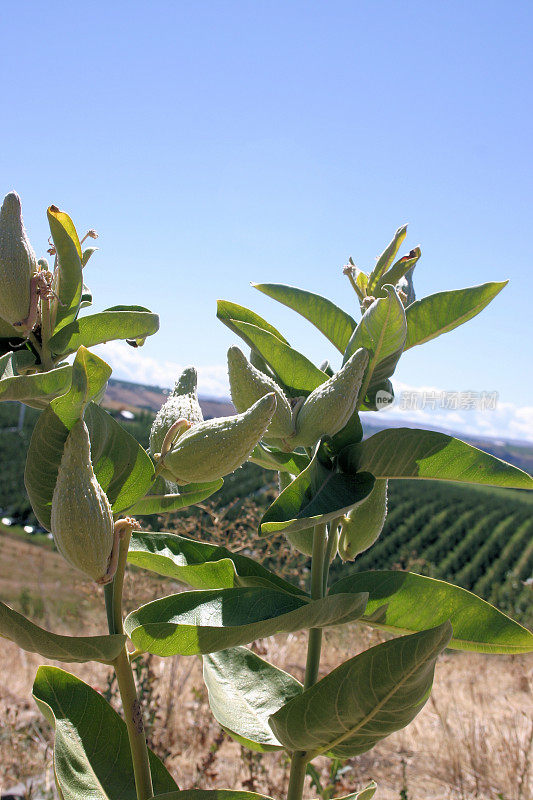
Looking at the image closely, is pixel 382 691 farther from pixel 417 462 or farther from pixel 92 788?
pixel 92 788

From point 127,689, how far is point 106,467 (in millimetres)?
297

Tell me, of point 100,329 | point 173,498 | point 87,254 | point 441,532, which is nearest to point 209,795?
point 173,498

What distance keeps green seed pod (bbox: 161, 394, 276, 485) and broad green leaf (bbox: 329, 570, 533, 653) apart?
1.11 feet

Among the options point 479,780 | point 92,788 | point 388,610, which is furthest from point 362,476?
point 479,780

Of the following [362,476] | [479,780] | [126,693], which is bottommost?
[479,780]

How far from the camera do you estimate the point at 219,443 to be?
2.42 ft

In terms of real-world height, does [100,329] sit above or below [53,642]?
above

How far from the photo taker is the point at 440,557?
13812mm

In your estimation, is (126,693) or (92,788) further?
(92,788)

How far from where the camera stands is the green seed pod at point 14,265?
76 centimetres

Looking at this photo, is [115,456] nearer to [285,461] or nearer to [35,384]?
[35,384]

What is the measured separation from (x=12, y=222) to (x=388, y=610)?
0.77 meters

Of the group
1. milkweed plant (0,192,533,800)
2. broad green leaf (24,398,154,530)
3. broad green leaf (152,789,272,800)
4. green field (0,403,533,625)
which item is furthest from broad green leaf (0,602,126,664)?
green field (0,403,533,625)

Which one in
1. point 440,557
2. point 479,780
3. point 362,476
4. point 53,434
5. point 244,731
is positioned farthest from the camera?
point 440,557
